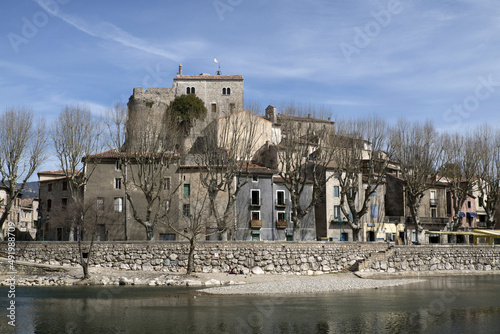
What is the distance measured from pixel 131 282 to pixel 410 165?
31328mm

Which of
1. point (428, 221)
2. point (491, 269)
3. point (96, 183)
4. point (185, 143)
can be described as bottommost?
point (491, 269)

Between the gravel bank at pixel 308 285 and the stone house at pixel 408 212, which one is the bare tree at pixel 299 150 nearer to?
the gravel bank at pixel 308 285

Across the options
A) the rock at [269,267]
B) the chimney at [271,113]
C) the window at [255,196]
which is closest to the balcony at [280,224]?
the window at [255,196]

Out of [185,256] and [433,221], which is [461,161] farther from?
[185,256]

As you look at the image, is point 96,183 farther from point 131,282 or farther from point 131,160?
point 131,282

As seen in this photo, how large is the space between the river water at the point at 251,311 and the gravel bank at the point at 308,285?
1.93m

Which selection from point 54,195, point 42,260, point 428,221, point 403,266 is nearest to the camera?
point 42,260

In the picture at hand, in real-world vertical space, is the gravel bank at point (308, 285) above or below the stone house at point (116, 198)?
below

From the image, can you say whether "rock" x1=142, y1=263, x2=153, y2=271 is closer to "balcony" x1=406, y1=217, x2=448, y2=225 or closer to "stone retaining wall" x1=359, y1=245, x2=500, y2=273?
"stone retaining wall" x1=359, y1=245, x2=500, y2=273

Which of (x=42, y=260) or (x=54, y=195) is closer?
(x=42, y=260)

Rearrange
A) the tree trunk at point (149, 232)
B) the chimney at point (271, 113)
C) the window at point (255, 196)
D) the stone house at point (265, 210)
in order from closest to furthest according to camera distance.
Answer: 1. the tree trunk at point (149, 232)
2. the stone house at point (265, 210)
3. the window at point (255, 196)
4. the chimney at point (271, 113)

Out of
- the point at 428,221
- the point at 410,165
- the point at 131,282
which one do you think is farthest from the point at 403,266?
the point at 131,282

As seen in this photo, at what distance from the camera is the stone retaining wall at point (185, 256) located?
157ft

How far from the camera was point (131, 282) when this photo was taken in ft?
140
